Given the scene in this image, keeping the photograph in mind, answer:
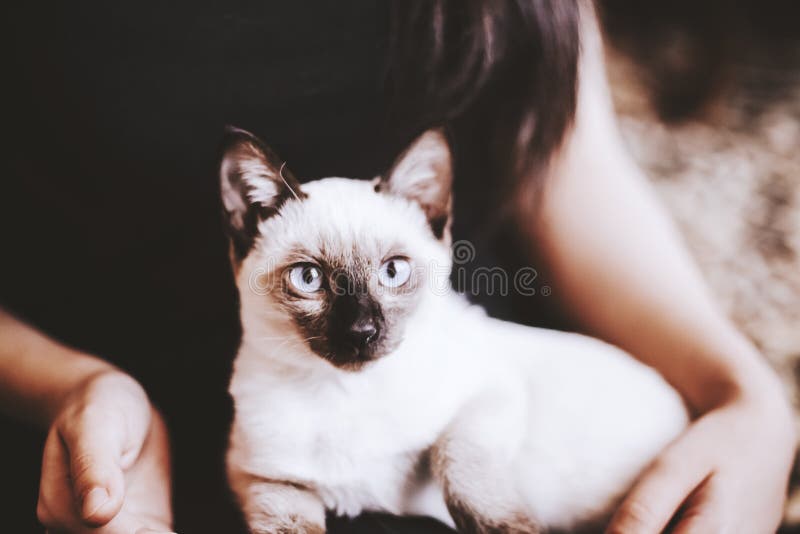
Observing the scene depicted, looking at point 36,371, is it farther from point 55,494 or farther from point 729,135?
point 729,135

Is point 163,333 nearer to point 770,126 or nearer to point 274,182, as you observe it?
point 274,182

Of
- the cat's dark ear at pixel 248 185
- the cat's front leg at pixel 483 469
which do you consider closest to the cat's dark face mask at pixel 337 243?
the cat's dark ear at pixel 248 185

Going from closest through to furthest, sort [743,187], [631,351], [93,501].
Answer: [93,501] < [631,351] < [743,187]

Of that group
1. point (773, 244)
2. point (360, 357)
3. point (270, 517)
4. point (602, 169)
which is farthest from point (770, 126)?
point (270, 517)

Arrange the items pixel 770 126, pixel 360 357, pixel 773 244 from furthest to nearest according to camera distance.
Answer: pixel 770 126 → pixel 773 244 → pixel 360 357

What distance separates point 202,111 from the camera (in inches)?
24.6

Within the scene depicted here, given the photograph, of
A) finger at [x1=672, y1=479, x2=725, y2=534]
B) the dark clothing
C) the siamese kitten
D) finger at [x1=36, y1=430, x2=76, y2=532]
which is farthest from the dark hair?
finger at [x1=36, y1=430, x2=76, y2=532]

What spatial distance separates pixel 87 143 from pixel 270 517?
442 millimetres

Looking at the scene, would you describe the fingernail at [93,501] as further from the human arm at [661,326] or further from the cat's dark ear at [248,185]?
the human arm at [661,326]

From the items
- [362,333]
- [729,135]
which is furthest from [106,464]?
[729,135]

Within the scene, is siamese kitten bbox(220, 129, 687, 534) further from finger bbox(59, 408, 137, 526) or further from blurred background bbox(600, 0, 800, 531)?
blurred background bbox(600, 0, 800, 531)

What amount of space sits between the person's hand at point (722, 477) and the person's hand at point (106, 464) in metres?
0.47

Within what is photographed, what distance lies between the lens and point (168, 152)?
2.07 feet

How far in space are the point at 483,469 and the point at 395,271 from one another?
0.21 metres
